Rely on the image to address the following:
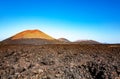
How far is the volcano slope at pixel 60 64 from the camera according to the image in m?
8.15

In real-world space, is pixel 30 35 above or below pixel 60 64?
above

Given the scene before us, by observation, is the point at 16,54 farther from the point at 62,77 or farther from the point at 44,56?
the point at 62,77

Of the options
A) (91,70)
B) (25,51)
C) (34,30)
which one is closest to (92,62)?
(91,70)

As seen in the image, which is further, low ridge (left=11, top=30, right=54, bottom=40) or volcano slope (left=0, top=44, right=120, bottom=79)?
low ridge (left=11, top=30, right=54, bottom=40)

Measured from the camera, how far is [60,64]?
350 inches

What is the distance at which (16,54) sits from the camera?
1029cm

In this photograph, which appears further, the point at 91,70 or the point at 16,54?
the point at 16,54

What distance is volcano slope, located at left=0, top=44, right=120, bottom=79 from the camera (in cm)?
815

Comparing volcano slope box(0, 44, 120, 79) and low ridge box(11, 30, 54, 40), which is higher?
low ridge box(11, 30, 54, 40)

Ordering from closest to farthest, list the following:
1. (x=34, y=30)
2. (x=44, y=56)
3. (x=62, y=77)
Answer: (x=62, y=77), (x=44, y=56), (x=34, y=30)

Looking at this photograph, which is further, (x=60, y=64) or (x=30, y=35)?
(x=30, y=35)

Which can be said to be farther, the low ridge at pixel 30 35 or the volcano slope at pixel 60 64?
the low ridge at pixel 30 35

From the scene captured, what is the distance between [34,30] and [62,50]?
99.9 feet

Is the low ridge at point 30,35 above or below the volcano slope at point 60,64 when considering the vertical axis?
above
